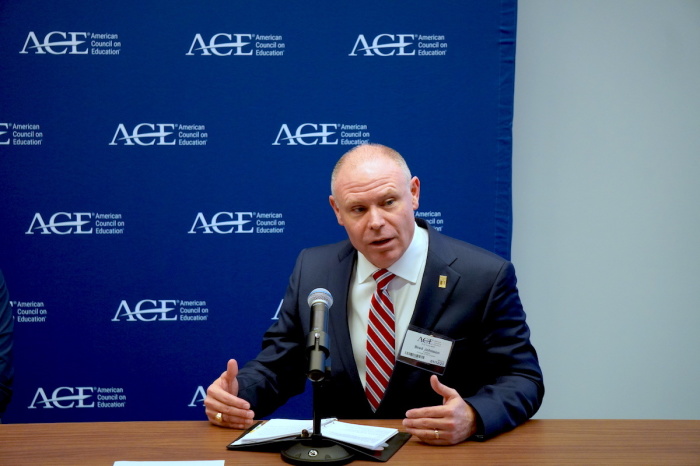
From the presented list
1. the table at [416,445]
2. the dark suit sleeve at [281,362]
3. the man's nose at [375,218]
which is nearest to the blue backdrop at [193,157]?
the dark suit sleeve at [281,362]

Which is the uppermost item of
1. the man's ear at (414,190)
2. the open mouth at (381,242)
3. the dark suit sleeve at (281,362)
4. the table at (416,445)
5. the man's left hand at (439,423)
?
the man's ear at (414,190)

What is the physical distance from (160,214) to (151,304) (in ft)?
1.59

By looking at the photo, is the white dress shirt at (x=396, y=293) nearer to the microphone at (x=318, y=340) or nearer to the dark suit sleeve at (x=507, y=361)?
the dark suit sleeve at (x=507, y=361)

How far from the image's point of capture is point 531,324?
418cm

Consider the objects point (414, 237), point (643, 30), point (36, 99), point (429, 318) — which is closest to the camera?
point (429, 318)

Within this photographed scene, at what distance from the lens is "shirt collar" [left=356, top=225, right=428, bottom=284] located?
261cm

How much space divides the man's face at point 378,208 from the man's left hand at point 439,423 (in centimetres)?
67

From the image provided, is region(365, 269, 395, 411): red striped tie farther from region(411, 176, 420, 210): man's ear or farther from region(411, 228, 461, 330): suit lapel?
region(411, 176, 420, 210): man's ear

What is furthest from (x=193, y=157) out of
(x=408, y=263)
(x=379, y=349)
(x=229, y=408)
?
(x=229, y=408)

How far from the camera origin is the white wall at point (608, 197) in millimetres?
4121

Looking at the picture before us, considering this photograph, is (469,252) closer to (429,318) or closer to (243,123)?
(429,318)

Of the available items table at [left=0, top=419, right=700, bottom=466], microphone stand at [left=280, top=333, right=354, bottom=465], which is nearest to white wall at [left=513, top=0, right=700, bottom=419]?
table at [left=0, top=419, right=700, bottom=466]

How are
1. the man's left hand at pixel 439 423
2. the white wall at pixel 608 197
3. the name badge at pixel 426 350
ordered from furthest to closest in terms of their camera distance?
the white wall at pixel 608 197 → the name badge at pixel 426 350 → the man's left hand at pixel 439 423

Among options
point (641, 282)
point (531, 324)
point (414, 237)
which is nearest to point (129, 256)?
point (414, 237)
